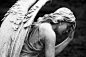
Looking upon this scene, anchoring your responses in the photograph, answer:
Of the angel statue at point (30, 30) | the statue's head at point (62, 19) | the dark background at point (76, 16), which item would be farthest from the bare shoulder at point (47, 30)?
the dark background at point (76, 16)

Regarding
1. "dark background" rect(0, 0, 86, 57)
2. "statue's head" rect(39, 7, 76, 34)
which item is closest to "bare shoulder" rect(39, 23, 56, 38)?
"statue's head" rect(39, 7, 76, 34)

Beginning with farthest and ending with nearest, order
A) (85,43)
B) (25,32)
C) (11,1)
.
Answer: (11,1) < (85,43) < (25,32)

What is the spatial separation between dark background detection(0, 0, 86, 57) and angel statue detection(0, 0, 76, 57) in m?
4.17

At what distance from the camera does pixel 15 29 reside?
458cm

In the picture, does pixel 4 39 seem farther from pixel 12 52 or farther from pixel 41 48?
pixel 41 48

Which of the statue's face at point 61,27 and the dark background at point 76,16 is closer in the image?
the statue's face at point 61,27

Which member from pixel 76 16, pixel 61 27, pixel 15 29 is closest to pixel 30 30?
pixel 15 29

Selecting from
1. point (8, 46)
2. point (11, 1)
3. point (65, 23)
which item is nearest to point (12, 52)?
point (8, 46)

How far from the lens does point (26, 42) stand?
15.4 feet

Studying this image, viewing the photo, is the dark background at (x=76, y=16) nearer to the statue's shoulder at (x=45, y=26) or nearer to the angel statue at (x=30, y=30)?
the angel statue at (x=30, y=30)

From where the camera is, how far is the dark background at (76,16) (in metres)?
8.98

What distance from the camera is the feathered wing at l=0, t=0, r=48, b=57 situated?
4500 mm

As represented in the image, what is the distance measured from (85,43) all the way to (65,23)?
4.52m

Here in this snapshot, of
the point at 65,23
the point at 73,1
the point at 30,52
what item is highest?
the point at 73,1
